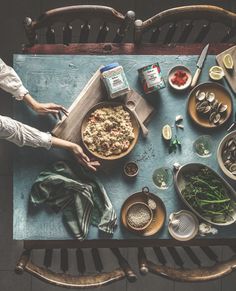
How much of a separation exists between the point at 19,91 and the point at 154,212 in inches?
40.3

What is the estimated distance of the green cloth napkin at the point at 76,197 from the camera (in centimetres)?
284

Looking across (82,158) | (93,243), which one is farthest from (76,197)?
(93,243)

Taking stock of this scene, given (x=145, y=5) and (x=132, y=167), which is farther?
(x=145, y=5)

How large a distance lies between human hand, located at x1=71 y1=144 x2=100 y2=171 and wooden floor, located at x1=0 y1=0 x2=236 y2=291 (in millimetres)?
1264

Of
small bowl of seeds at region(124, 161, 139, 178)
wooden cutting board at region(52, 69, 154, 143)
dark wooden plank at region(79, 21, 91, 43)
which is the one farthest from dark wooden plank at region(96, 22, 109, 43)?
small bowl of seeds at region(124, 161, 139, 178)

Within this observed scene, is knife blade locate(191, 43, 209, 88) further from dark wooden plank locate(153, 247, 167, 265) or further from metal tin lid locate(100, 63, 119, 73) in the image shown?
dark wooden plank locate(153, 247, 167, 265)

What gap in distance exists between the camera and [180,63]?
297 centimetres

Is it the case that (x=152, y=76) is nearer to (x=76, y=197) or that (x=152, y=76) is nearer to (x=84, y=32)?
(x=84, y=32)

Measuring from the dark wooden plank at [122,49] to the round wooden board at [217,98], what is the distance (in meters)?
0.22

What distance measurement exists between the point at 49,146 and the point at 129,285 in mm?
1763

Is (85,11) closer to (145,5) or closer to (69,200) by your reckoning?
(69,200)

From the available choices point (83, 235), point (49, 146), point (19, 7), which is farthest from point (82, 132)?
point (19, 7)

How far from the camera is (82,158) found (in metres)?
2.82

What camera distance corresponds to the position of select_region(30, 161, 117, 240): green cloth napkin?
284 centimetres
